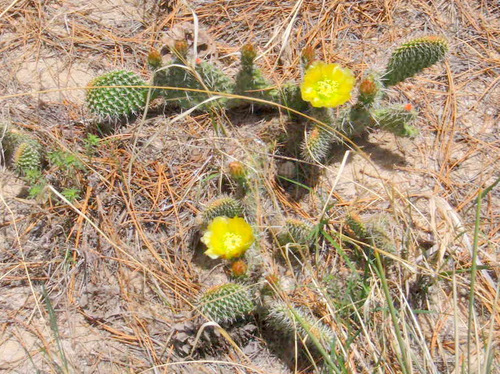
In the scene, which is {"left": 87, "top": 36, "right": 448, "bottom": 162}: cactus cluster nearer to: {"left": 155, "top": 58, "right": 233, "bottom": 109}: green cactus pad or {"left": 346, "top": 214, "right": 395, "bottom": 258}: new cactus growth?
{"left": 155, "top": 58, "right": 233, "bottom": 109}: green cactus pad

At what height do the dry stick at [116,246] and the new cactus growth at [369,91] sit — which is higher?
the new cactus growth at [369,91]

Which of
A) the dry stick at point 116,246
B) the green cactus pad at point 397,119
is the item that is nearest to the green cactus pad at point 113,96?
the dry stick at point 116,246

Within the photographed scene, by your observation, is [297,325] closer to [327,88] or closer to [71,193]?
[327,88]

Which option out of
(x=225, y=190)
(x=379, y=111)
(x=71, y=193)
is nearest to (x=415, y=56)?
(x=379, y=111)

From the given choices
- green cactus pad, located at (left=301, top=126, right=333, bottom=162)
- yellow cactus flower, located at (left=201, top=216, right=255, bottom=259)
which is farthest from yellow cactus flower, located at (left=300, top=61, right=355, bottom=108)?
yellow cactus flower, located at (left=201, top=216, right=255, bottom=259)

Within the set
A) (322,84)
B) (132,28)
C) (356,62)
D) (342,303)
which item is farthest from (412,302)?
(132,28)

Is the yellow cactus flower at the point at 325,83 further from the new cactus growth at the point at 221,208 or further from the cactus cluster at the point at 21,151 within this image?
the cactus cluster at the point at 21,151

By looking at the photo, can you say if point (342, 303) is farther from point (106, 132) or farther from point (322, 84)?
point (106, 132)
